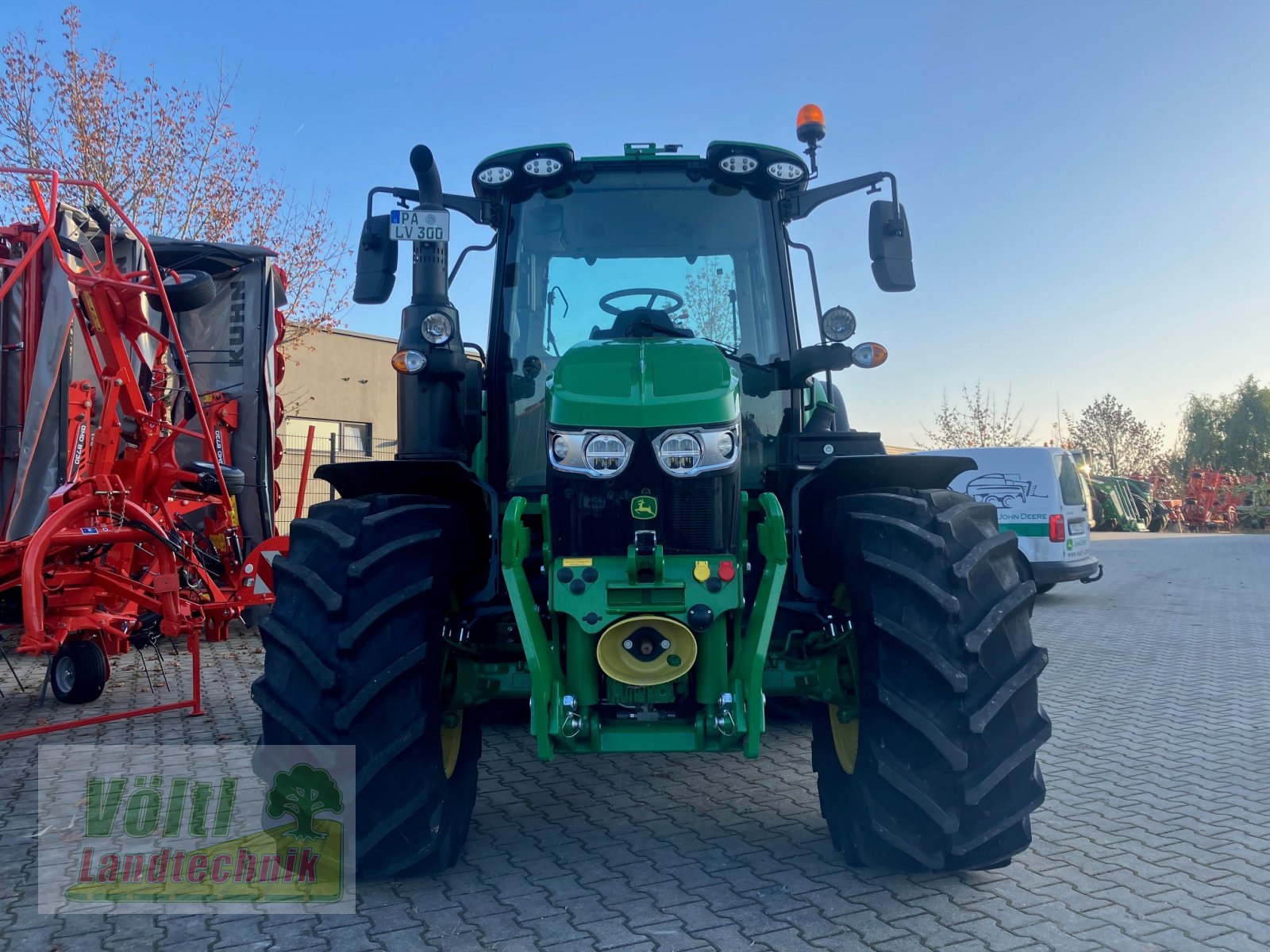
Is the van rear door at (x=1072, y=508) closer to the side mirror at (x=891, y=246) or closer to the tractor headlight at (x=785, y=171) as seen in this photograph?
the side mirror at (x=891, y=246)

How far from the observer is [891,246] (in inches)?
178

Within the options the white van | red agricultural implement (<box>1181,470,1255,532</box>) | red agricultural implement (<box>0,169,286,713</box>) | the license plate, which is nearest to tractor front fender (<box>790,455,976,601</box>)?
the license plate

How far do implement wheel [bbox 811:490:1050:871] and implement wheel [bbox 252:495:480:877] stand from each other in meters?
1.49

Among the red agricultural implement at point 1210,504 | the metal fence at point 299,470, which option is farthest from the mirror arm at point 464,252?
the red agricultural implement at point 1210,504

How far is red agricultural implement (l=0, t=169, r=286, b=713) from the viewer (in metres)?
6.27

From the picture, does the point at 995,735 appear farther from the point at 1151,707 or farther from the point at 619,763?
the point at 1151,707

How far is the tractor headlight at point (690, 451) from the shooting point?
3.41 metres

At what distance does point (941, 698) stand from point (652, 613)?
98 cm

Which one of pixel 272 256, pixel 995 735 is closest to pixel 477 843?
pixel 995 735

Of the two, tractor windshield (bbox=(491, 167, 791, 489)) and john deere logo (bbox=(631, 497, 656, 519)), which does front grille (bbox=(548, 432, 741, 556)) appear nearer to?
john deere logo (bbox=(631, 497, 656, 519))

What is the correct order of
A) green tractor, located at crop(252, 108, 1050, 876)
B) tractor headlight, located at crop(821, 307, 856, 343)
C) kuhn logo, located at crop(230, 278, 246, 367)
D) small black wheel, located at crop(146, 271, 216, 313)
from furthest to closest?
kuhn logo, located at crop(230, 278, 246, 367)
small black wheel, located at crop(146, 271, 216, 313)
tractor headlight, located at crop(821, 307, 856, 343)
green tractor, located at crop(252, 108, 1050, 876)

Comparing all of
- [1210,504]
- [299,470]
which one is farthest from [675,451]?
[1210,504]

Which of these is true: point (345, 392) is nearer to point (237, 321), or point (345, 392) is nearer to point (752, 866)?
point (237, 321)

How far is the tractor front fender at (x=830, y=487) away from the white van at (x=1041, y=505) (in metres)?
8.82
